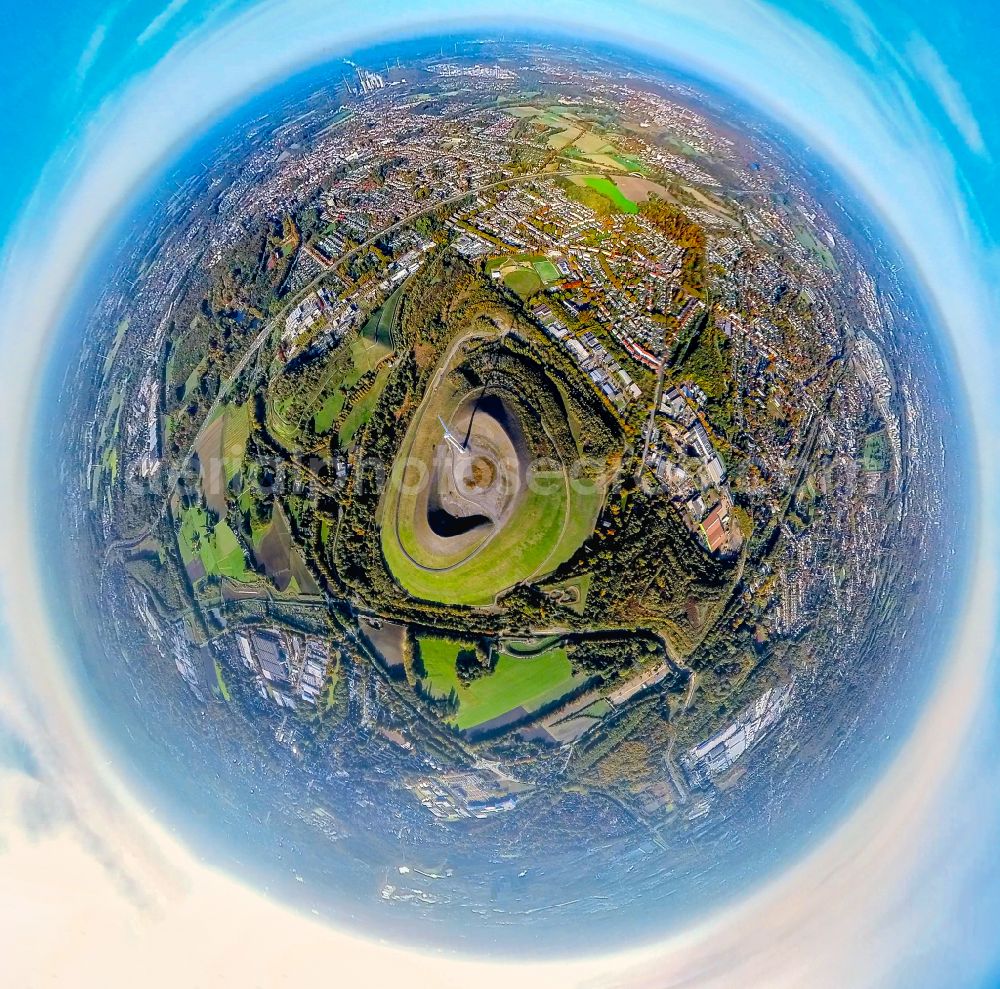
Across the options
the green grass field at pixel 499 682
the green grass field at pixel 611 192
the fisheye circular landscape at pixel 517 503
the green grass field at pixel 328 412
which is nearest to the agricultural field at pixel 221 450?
the fisheye circular landscape at pixel 517 503

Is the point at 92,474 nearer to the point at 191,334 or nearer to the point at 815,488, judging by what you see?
the point at 191,334

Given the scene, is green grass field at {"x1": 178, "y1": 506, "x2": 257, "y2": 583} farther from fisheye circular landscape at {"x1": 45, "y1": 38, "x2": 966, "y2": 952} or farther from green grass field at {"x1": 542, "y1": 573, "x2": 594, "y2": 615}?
green grass field at {"x1": 542, "y1": 573, "x2": 594, "y2": 615}

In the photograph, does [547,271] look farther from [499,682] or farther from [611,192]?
[499,682]

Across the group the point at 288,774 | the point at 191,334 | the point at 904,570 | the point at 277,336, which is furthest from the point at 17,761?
the point at 904,570

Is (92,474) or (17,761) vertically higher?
(92,474)

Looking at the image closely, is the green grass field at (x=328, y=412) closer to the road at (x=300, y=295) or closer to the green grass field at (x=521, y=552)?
the road at (x=300, y=295)
